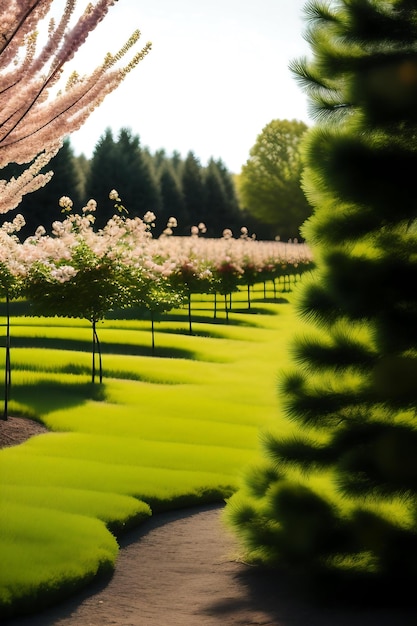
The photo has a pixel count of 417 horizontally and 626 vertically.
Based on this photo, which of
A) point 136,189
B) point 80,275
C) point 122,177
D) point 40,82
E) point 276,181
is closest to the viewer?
point 40,82

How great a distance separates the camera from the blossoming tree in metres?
5.29

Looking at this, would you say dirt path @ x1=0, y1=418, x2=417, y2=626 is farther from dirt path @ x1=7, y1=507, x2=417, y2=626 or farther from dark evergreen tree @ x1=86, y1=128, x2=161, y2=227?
dark evergreen tree @ x1=86, y1=128, x2=161, y2=227

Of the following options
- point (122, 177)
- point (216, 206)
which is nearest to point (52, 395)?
point (122, 177)

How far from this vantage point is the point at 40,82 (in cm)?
579

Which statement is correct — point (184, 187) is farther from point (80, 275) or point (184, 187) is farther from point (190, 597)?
point (190, 597)

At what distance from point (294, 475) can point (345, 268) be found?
196 centimetres

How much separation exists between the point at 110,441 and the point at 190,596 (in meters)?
6.38

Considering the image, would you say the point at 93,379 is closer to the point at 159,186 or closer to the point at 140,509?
the point at 140,509

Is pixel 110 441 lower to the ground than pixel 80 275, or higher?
lower

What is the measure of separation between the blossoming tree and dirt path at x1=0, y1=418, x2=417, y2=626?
11.4 feet

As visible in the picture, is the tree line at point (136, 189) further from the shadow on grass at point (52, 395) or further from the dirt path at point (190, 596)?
the dirt path at point (190, 596)

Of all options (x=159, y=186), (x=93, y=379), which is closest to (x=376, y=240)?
(x=93, y=379)

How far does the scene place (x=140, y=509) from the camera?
9977 mm

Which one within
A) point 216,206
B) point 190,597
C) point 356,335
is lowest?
point 190,597
